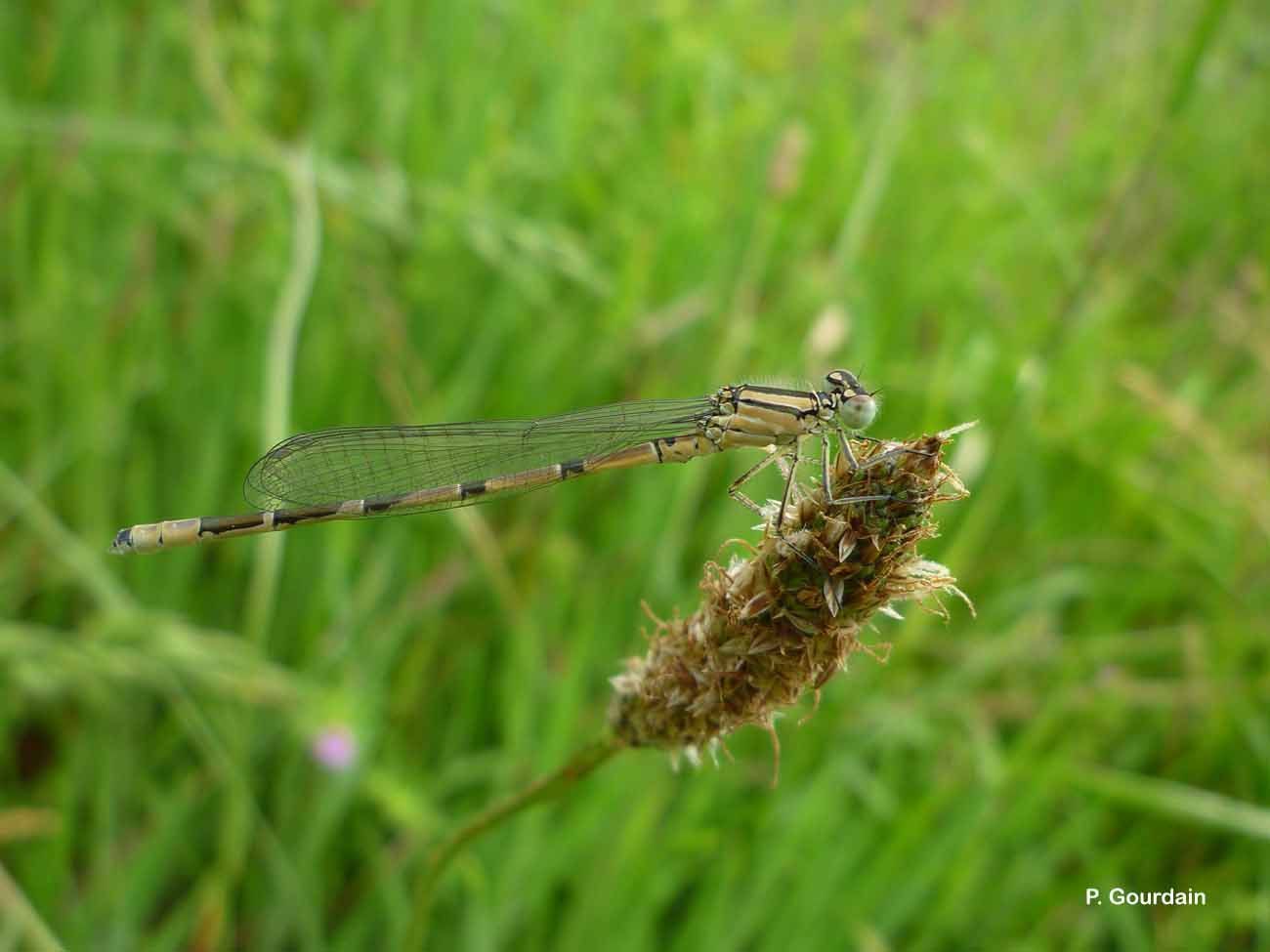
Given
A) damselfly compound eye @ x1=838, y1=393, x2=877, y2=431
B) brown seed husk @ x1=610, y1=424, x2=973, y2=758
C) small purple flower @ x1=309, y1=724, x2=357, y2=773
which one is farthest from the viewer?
small purple flower @ x1=309, y1=724, x2=357, y2=773

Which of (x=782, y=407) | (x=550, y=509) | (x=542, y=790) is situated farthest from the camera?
(x=550, y=509)

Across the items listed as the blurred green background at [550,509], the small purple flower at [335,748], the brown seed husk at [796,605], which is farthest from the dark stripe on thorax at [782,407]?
the small purple flower at [335,748]

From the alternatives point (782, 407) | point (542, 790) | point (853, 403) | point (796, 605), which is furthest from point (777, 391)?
point (542, 790)

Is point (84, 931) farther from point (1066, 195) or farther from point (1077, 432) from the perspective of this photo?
point (1066, 195)

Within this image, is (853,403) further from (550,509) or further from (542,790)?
(550,509)

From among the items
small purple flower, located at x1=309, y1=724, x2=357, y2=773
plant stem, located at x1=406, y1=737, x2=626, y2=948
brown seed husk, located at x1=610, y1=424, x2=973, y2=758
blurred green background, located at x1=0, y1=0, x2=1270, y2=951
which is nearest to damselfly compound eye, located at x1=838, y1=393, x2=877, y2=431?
blurred green background, located at x1=0, y1=0, x2=1270, y2=951

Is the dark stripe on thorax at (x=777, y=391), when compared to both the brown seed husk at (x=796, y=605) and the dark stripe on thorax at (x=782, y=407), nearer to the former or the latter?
the dark stripe on thorax at (x=782, y=407)

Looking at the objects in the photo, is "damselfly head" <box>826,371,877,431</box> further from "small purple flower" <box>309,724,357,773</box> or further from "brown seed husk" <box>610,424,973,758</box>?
"small purple flower" <box>309,724,357,773</box>
